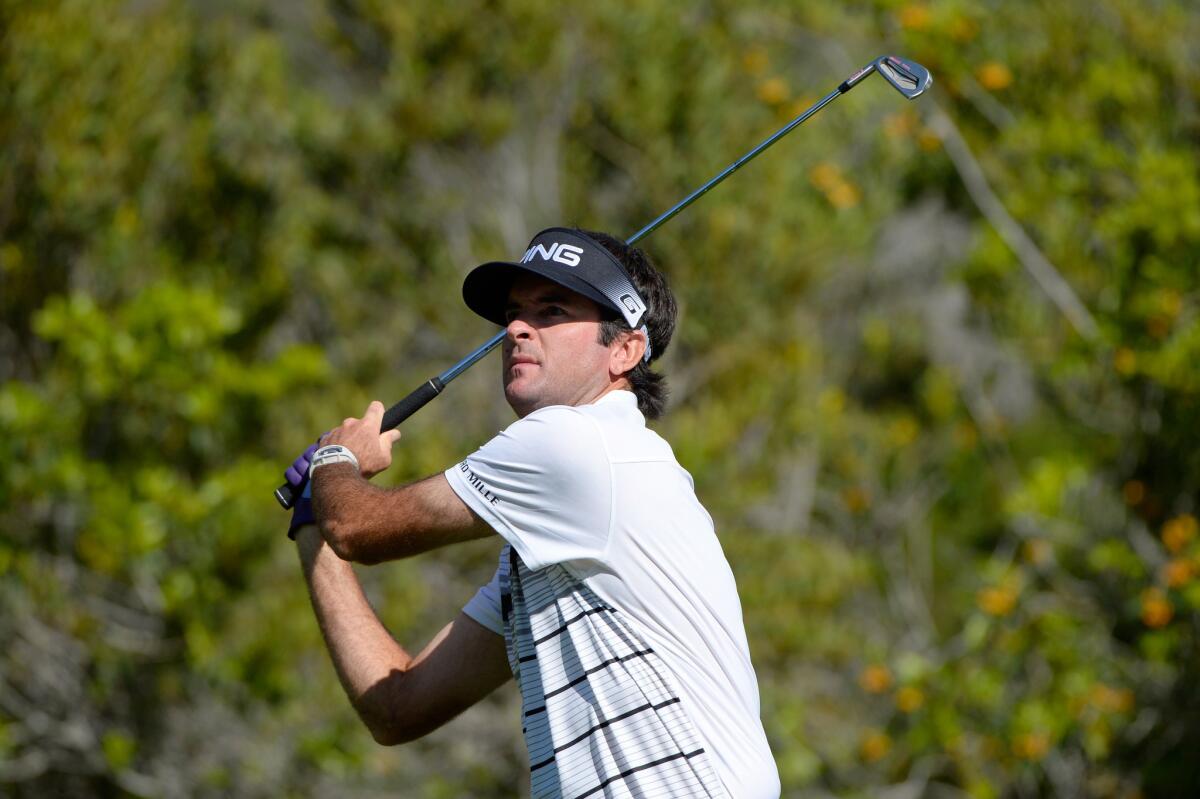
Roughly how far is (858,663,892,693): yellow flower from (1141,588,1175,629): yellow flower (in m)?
1.49

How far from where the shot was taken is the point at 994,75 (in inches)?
364

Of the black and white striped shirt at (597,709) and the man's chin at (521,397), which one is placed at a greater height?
the man's chin at (521,397)

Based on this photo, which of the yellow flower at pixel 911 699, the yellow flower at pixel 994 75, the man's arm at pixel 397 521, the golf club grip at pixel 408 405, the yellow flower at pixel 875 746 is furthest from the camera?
the yellow flower at pixel 994 75

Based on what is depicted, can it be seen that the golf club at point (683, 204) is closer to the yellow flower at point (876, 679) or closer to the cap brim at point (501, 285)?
the cap brim at point (501, 285)

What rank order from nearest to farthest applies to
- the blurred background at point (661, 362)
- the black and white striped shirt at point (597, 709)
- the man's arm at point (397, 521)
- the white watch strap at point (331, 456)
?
1. the black and white striped shirt at point (597, 709)
2. the man's arm at point (397, 521)
3. the white watch strap at point (331, 456)
4. the blurred background at point (661, 362)

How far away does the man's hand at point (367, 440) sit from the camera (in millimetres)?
3385

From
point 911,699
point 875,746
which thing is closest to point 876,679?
point 911,699

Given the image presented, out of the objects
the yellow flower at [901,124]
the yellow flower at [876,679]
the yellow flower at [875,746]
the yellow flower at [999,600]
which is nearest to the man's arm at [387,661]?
the yellow flower at [999,600]

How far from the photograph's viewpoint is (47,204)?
8602 millimetres

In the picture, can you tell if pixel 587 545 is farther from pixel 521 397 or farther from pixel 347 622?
pixel 347 622

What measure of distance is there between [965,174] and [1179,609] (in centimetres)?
291

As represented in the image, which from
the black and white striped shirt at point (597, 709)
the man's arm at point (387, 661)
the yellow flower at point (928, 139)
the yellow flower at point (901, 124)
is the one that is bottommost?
the black and white striped shirt at point (597, 709)

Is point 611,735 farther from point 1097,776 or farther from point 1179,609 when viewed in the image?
point 1097,776

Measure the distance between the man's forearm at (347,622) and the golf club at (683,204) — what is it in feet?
0.48
